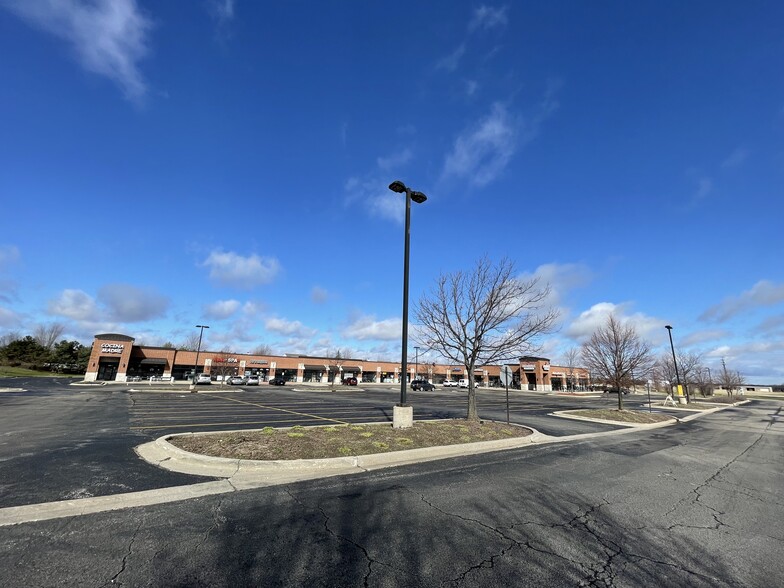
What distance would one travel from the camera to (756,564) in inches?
166

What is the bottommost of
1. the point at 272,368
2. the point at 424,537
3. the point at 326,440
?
the point at 424,537

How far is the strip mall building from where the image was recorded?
183ft

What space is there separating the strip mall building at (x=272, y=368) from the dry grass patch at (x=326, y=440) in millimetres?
47196

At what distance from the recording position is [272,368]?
6962 cm

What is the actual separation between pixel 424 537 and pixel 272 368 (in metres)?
70.0

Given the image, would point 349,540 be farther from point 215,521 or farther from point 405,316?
point 405,316

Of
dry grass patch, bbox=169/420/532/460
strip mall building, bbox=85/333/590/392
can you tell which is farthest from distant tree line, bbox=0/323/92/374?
dry grass patch, bbox=169/420/532/460

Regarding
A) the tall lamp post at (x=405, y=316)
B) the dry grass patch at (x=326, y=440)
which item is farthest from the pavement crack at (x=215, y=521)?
the tall lamp post at (x=405, y=316)

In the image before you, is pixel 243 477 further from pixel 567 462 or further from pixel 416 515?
pixel 567 462

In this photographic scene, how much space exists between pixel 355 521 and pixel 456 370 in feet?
322

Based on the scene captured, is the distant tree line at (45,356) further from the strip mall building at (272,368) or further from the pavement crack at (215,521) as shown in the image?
the pavement crack at (215,521)

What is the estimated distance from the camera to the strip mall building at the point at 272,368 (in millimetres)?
55875

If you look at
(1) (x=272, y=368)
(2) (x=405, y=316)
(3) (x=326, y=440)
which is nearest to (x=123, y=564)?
(3) (x=326, y=440)

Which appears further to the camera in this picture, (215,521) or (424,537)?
(215,521)
